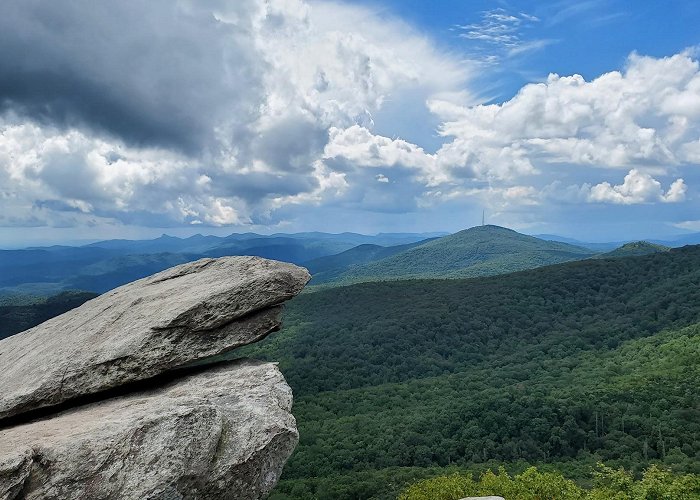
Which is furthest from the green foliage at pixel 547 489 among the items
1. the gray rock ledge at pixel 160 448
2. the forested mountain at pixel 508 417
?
the forested mountain at pixel 508 417

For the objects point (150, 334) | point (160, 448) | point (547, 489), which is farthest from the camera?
point (547, 489)

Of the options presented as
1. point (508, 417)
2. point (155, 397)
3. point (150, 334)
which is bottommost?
point (508, 417)

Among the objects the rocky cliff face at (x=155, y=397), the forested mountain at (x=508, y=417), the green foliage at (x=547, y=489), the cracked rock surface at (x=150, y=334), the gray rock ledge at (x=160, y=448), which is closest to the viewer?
the gray rock ledge at (x=160, y=448)

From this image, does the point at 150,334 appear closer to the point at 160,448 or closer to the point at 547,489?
the point at 160,448

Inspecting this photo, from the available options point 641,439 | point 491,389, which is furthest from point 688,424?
point 491,389

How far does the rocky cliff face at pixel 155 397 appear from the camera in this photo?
1110cm

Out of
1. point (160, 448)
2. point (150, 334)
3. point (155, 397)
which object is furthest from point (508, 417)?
point (160, 448)

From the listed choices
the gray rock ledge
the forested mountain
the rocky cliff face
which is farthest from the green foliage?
the forested mountain

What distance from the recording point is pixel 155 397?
14594mm

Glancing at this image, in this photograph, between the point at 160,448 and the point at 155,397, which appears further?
the point at 155,397

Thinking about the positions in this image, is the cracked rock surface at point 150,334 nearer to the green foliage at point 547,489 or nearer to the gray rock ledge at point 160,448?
the gray rock ledge at point 160,448

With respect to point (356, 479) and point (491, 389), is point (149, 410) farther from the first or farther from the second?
point (491, 389)

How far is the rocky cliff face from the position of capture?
36.4 feet

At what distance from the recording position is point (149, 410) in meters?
12.7
